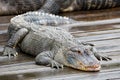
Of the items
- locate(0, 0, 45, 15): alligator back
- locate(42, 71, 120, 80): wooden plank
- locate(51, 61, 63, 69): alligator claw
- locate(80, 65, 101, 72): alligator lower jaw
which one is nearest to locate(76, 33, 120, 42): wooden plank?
locate(51, 61, 63, 69): alligator claw

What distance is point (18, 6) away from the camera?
605 cm

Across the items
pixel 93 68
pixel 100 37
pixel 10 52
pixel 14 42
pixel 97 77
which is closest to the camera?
pixel 97 77

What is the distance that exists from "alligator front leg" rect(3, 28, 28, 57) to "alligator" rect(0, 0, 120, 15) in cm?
165

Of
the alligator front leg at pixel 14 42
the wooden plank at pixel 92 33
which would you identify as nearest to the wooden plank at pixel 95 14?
the wooden plank at pixel 92 33

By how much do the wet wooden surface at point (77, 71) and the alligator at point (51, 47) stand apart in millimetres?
65

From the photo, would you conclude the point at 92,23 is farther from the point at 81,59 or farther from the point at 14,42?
the point at 81,59

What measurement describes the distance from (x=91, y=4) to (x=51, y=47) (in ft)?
7.64

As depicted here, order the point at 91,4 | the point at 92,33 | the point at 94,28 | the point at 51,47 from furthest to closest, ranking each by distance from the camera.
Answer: the point at 91,4 < the point at 94,28 < the point at 92,33 < the point at 51,47

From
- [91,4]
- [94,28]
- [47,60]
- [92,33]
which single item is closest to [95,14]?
[91,4]

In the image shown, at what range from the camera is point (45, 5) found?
19.8 ft

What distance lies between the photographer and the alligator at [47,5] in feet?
19.7

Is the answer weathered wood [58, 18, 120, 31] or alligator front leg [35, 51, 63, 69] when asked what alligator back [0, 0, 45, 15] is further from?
alligator front leg [35, 51, 63, 69]

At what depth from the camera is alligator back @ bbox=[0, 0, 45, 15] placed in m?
6.00

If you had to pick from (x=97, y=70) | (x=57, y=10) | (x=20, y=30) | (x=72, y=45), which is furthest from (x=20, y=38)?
(x=57, y=10)
